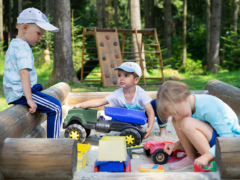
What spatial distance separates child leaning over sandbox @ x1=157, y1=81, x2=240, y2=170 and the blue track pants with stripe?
3.94 feet

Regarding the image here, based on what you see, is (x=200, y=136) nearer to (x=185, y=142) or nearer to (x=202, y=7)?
(x=185, y=142)

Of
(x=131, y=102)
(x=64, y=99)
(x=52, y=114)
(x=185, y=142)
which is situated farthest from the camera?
(x=64, y=99)

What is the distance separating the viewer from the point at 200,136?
6.56 ft

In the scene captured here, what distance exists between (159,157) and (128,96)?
1019 millimetres

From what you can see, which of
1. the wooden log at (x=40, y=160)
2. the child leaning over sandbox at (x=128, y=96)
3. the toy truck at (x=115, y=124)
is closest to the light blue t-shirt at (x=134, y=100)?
the child leaning over sandbox at (x=128, y=96)

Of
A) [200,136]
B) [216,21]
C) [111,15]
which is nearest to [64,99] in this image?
[200,136]

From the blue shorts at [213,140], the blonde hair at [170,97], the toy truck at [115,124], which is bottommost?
the toy truck at [115,124]

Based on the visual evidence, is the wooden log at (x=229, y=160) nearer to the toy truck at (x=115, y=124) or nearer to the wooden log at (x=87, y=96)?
the toy truck at (x=115, y=124)

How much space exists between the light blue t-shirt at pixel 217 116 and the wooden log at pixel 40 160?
104 centimetres

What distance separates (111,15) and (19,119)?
2234 cm

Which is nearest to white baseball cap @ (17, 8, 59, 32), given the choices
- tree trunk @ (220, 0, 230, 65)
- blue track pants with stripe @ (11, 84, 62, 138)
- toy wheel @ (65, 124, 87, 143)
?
blue track pants with stripe @ (11, 84, 62, 138)

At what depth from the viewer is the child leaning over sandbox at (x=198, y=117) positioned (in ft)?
6.45

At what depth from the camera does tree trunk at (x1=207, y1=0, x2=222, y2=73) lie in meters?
11.8

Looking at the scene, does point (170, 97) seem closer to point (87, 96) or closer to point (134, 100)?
point (134, 100)
